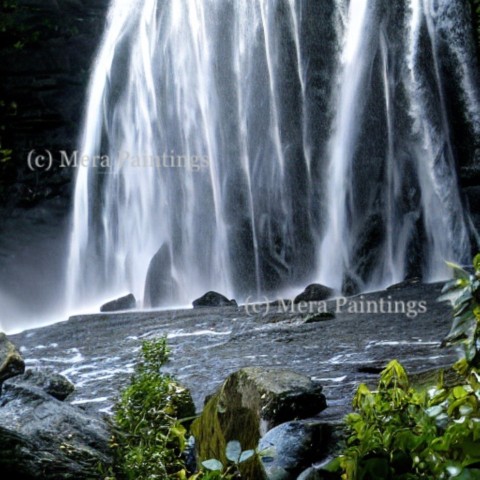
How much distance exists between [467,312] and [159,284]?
1183cm

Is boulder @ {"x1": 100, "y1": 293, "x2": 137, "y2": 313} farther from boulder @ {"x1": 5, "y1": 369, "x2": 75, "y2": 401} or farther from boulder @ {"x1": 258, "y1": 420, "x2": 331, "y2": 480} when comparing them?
boulder @ {"x1": 258, "y1": 420, "x2": 331, "y2": 480}

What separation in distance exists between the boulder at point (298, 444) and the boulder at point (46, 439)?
76cm

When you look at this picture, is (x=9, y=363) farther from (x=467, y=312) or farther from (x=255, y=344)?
(x=467, y=312)

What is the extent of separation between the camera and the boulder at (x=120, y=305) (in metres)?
13.1

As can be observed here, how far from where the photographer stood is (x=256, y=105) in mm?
14781

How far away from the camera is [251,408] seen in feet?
11.9

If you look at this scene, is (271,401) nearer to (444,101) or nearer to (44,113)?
(444,101)

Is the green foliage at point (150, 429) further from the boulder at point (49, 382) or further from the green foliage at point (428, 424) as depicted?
the boulder at point (49, 382)

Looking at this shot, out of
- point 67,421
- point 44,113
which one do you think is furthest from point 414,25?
→ point 67,421

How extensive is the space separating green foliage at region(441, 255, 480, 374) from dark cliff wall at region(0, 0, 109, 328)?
1536cm

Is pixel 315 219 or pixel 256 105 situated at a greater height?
pixel 256 105

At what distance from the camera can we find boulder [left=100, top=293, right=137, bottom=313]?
13062 millimetres

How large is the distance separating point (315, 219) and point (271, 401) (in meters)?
10.4

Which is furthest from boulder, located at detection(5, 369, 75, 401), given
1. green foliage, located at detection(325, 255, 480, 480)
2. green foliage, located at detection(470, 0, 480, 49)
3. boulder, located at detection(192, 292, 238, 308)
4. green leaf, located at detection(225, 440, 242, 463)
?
green foliage, located at detection(470, 0, 480, 49)
